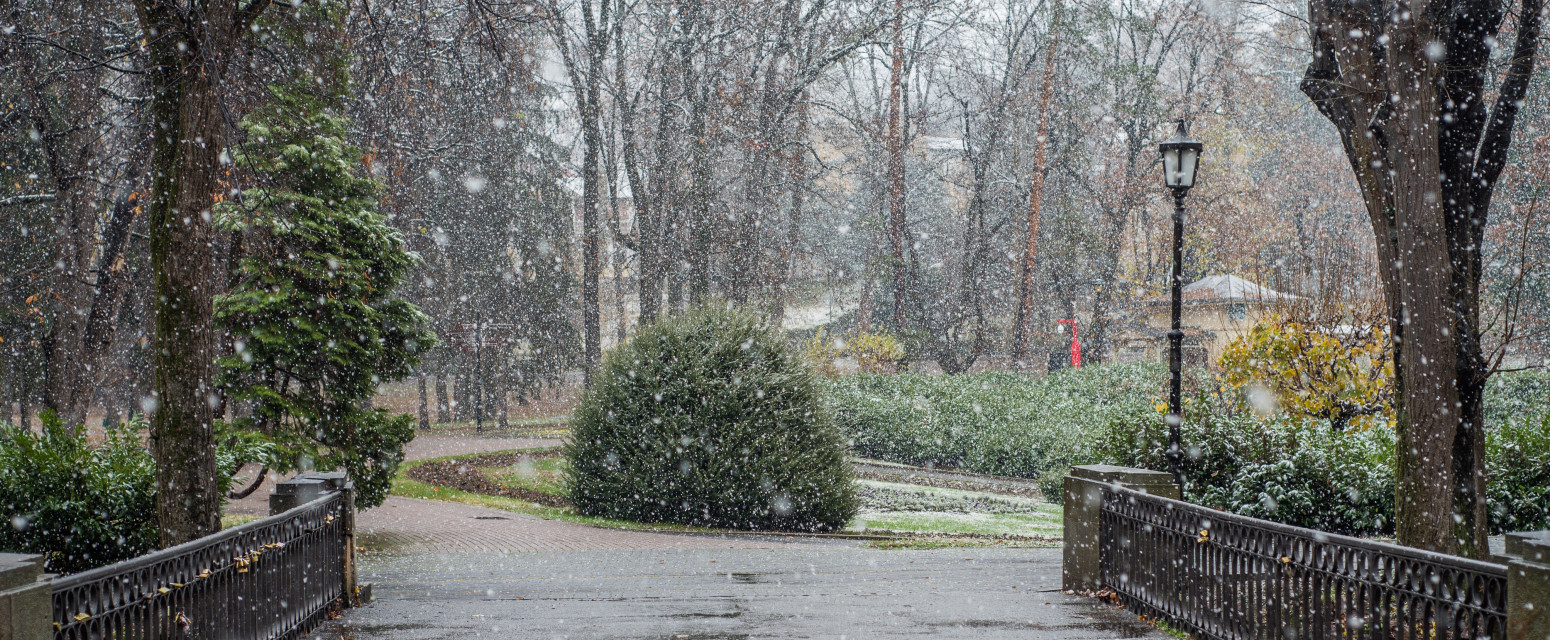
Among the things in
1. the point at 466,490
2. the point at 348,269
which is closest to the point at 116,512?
the point at 348,269

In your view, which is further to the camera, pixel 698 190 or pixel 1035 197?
pixel 1035 197

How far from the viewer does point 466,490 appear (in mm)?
19125

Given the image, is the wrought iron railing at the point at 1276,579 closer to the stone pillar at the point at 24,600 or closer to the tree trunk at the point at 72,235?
the stone pillar at the point at 24,600

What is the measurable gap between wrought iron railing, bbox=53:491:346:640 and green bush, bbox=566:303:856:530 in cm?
596

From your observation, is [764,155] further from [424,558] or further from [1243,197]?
[1243,197]

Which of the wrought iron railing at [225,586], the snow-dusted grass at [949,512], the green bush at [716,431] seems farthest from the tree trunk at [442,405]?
the wrought iron railing at [225,586]

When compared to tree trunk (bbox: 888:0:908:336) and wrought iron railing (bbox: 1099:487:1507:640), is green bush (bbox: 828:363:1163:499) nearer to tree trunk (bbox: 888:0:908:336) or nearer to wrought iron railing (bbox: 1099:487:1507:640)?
tree trunk (bbox: 888:0:908:336)

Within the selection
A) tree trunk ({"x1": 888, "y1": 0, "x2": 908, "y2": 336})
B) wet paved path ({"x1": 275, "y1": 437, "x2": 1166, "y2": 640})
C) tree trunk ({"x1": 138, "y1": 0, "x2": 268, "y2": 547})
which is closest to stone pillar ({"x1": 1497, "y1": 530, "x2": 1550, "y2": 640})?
wet paved path ({"x1": 275, "y1": 437, "x2": 1166, "y2": 640})

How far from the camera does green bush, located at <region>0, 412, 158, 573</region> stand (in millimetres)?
7805

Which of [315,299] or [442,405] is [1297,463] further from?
[442,405]

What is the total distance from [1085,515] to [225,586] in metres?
5.99

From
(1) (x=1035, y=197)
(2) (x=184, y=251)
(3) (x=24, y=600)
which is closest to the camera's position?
(3) (x=24, y=600)

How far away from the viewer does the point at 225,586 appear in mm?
5402

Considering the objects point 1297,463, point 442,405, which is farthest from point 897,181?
point 1297,463
